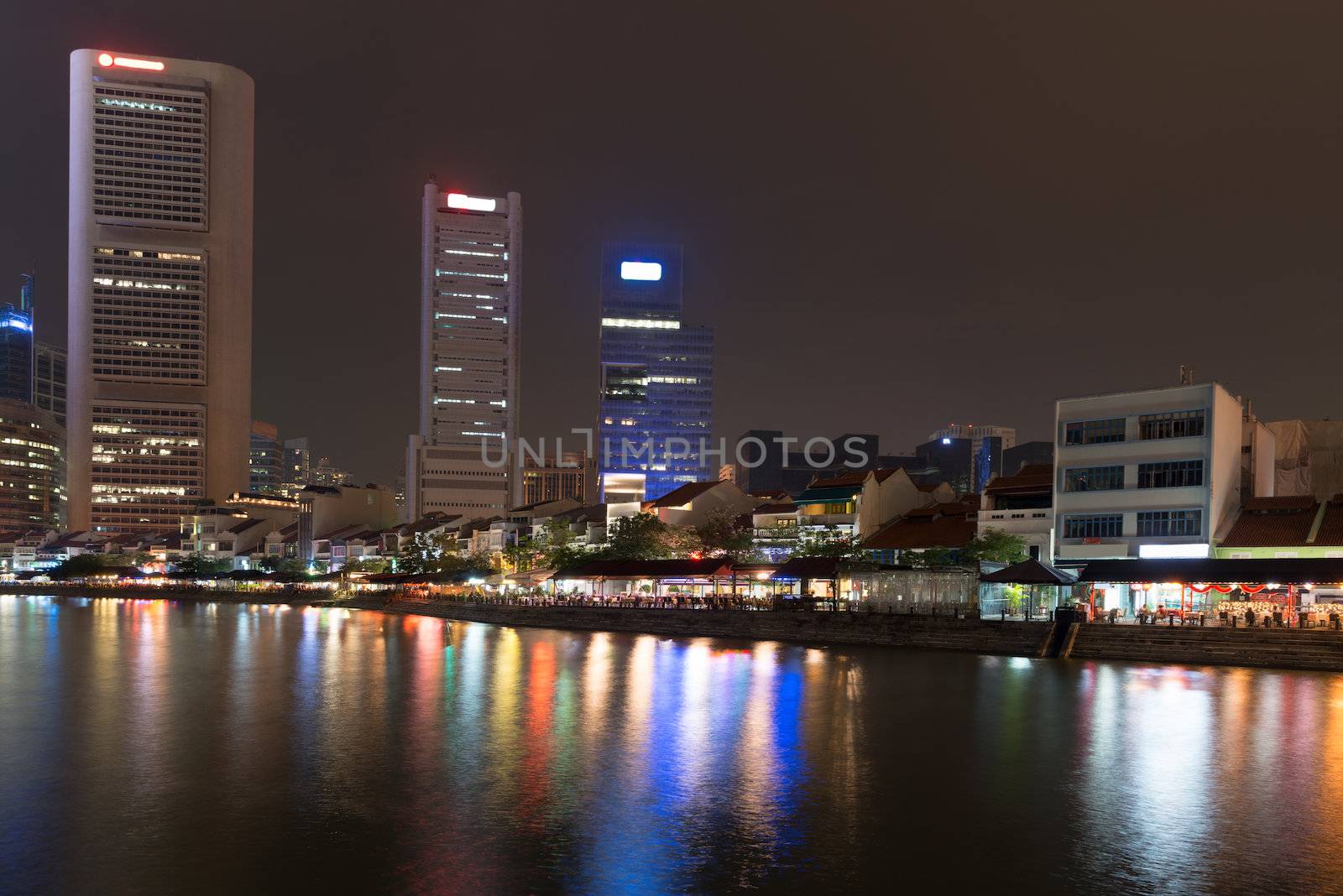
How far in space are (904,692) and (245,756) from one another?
2053 cm

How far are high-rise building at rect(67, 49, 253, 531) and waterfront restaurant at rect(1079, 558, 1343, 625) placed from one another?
174783 millimetres

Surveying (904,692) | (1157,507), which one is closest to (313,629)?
(904,692)

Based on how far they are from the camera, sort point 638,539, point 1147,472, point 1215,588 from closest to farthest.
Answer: point 1215,588
point 1147,472
point 638,539

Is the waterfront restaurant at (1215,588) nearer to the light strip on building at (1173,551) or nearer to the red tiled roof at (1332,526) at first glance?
the light strip on building at (1173,551)

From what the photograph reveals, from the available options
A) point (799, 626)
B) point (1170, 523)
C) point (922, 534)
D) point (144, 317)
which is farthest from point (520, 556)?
point (144, 317)

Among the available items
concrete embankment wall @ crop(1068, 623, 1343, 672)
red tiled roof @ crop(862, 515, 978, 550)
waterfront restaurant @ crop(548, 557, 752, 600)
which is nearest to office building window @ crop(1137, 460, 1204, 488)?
concrete embankment wall @ crop(1068, 623, 1343, 672)

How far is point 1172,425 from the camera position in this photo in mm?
52594

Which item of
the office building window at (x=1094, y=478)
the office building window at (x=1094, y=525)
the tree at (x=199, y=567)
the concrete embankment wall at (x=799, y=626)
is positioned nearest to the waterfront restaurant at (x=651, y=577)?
the concrete embankment wall at (x=799, y=626)

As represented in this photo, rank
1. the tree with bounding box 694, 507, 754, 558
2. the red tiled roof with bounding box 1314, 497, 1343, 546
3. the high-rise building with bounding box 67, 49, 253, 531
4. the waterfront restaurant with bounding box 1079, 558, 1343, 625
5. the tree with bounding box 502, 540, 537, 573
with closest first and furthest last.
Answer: the waterfront restaurant with bounding box 1079, 558, 1343, 625
the red tiled roof with bounding box 1314, 497, 1343, 546
the tree with bounding box 694, 507, 754, 558
the tree with bounding box 502, 540, 537, 573
the high-rise building with bounding box 67, 49, 253, 531

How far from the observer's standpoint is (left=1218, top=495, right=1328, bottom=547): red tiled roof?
1941 inches

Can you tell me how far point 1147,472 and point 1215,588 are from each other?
24.8 ft

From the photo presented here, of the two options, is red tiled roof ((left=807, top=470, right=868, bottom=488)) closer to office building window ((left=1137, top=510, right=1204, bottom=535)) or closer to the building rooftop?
the building rooftop

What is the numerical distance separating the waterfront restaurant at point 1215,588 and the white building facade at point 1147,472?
2.41 m

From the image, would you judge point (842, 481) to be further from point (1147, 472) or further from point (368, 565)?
point (368, 565)
